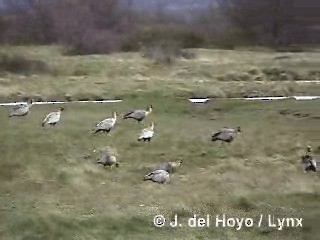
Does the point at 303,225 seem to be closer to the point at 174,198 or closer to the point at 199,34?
the point at 174,198

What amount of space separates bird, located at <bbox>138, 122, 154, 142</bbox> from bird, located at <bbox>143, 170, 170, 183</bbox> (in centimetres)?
20

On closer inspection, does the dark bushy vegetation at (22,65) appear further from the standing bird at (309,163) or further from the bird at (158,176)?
the standing bird at (309,163)

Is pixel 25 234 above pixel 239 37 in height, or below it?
below

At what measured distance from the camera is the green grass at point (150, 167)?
2273mm

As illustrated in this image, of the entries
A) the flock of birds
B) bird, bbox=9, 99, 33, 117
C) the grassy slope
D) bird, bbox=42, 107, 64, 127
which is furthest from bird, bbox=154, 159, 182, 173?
bird, bbox=9, 99, 33, 117

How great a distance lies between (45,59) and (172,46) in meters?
0.61

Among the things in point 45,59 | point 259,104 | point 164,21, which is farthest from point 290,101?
point 45,59

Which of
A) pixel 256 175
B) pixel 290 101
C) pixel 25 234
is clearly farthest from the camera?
pixel 290 101

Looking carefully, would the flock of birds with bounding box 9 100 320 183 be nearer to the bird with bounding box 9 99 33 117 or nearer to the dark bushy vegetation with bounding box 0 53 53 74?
the bird with bounding box 9 99 33 117

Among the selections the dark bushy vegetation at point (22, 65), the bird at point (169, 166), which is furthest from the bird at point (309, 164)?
the dark bushy vegetation at point (22, 65)

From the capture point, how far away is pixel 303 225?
2.26m

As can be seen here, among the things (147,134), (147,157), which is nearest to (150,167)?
(147,157)

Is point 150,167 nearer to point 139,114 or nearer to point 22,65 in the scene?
point 139,114

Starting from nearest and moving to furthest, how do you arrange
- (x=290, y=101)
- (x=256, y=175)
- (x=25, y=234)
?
(x=25, y=234) < (x=256, y=175) < (x=290, y=101)
